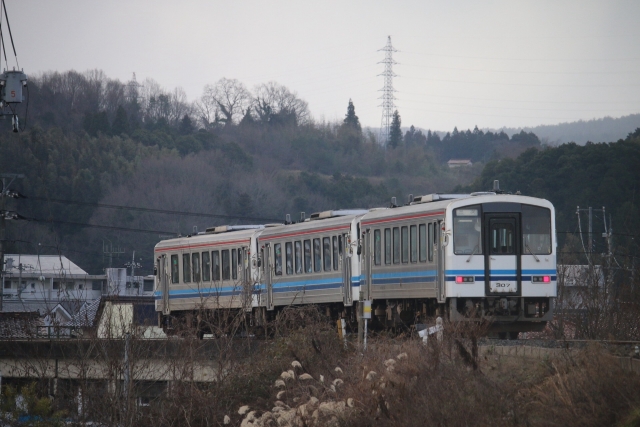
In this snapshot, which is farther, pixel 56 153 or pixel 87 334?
pixel 56 153

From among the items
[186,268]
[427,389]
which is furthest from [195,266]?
[427,389]

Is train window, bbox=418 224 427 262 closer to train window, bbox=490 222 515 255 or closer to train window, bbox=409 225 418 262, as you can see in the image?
train window, bbox=409 225 418 262

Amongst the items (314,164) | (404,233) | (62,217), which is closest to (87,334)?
(404,233)

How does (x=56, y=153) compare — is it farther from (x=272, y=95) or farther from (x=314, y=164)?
(x=272, y=95)

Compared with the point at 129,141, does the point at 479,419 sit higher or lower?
lower

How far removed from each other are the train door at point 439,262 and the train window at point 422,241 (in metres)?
0.44

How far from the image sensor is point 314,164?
358ft

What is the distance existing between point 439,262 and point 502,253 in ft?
4.20

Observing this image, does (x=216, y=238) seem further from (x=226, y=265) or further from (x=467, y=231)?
(x=467, y=231)

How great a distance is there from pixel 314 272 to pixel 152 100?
327 ft

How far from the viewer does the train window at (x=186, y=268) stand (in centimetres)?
3037

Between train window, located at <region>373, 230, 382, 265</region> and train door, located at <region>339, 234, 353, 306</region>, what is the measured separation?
102cm

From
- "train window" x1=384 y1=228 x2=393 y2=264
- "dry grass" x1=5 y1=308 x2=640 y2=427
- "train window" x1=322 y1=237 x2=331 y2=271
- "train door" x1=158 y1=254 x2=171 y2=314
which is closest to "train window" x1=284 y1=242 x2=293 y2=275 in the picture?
"train window" x1=322 y1=237 x2=331 y2=271

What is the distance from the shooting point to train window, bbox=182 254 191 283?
99.6 ft
